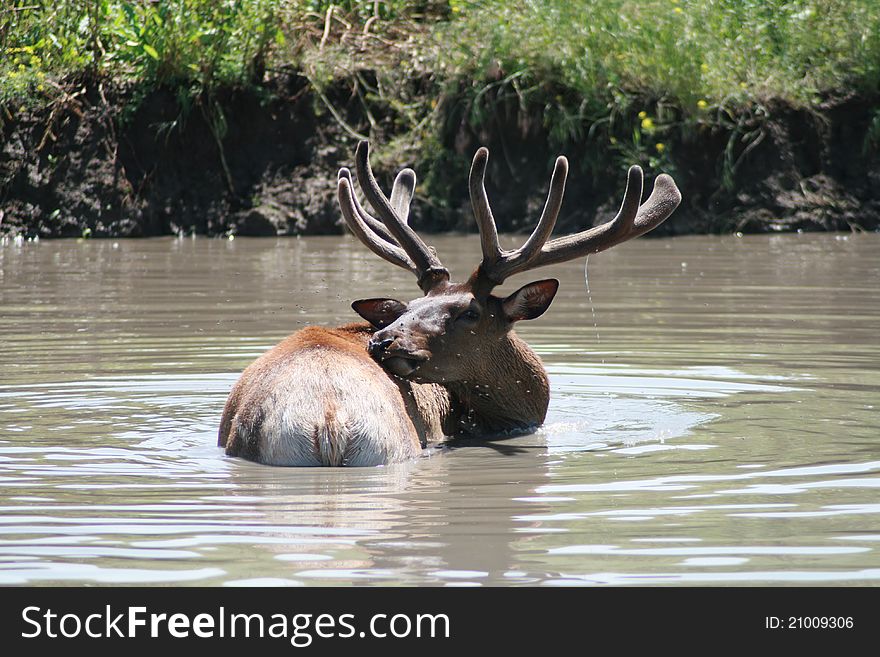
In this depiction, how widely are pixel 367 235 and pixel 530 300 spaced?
3.38ft

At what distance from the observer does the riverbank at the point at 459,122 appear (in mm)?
16906

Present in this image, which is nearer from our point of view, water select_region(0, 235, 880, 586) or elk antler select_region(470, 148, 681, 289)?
water select_region(0, 235, 880, 586)

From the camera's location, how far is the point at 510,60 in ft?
56.1

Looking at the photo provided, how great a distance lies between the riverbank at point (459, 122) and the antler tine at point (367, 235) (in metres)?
9.10

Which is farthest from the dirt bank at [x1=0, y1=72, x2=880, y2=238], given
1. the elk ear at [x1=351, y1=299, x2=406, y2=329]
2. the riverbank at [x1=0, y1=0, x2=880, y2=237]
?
the elk ear at [x1=351, y1=299, x2=406, y2=329]

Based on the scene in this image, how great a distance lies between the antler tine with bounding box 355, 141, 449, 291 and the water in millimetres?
852

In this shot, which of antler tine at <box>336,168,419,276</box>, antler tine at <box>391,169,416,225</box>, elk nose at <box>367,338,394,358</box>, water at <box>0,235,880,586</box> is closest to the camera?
water at <box>0,235,880,586</box>

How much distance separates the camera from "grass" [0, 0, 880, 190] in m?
16.9

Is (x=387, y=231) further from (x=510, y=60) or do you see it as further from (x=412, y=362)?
(x=510, y=60)

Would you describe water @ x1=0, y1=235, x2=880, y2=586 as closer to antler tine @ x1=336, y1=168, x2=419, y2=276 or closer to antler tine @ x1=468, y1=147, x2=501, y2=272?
antler tine @ x1=468, y1=147, x2=501, y2=272

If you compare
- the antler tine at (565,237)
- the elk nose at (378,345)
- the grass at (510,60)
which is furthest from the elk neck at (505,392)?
the grass at (510,60)

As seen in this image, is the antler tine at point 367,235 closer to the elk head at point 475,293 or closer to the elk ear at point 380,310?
the elk head at point 475,293

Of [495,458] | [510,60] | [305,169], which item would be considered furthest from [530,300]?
[305,169]
